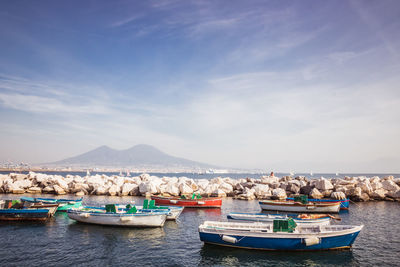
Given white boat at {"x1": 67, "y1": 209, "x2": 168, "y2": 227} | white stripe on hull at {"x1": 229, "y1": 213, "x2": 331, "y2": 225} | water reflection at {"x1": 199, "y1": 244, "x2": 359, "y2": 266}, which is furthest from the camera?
white boat at {"x1": 67, "y1": 209, "x2": 168, "y2": 227}

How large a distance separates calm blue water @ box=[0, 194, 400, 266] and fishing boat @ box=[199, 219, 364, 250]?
1.61 ft

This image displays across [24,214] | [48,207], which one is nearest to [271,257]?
[48,207]

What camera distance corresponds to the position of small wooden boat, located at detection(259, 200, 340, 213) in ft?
120

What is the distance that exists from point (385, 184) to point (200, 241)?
43.2 m

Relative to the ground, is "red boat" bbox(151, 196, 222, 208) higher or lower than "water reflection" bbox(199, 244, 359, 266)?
higher

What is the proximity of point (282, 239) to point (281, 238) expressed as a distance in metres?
0.11

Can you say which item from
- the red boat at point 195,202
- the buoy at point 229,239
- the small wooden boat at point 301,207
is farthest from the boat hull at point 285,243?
the red boat at point 195,202

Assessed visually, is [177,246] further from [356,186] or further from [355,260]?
[356,186]

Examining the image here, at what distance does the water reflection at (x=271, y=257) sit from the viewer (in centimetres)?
1770

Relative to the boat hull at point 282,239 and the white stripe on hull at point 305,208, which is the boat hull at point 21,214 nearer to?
the boat hull at point 282,239

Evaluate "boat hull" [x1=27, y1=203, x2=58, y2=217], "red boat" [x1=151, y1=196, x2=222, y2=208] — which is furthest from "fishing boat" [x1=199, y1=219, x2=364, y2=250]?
"boat hull" [x1=27, y1=203, x2=58, y2=217]

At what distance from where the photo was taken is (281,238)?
63.2ft

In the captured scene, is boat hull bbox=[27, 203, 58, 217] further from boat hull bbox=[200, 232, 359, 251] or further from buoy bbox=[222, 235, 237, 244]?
buoy bbox=[222, 235, 237, 244]

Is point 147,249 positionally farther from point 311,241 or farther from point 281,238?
point 311,241
